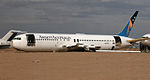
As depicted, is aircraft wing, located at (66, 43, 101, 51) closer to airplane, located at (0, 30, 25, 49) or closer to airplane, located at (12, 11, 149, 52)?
airplane, located at (12, 11, 149, 52)

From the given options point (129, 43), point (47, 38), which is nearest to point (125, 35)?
point (129, 43)

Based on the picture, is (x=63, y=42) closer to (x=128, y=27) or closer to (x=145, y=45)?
(x=145, y=45)

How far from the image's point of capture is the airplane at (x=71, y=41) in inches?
1576

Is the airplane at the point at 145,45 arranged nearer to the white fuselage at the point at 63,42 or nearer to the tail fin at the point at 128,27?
the white fuselage at the point at 63,42

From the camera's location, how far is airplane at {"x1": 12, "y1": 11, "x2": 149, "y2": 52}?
40031mm

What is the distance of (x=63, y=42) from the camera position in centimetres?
4434

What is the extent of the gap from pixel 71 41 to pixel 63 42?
193 cm
